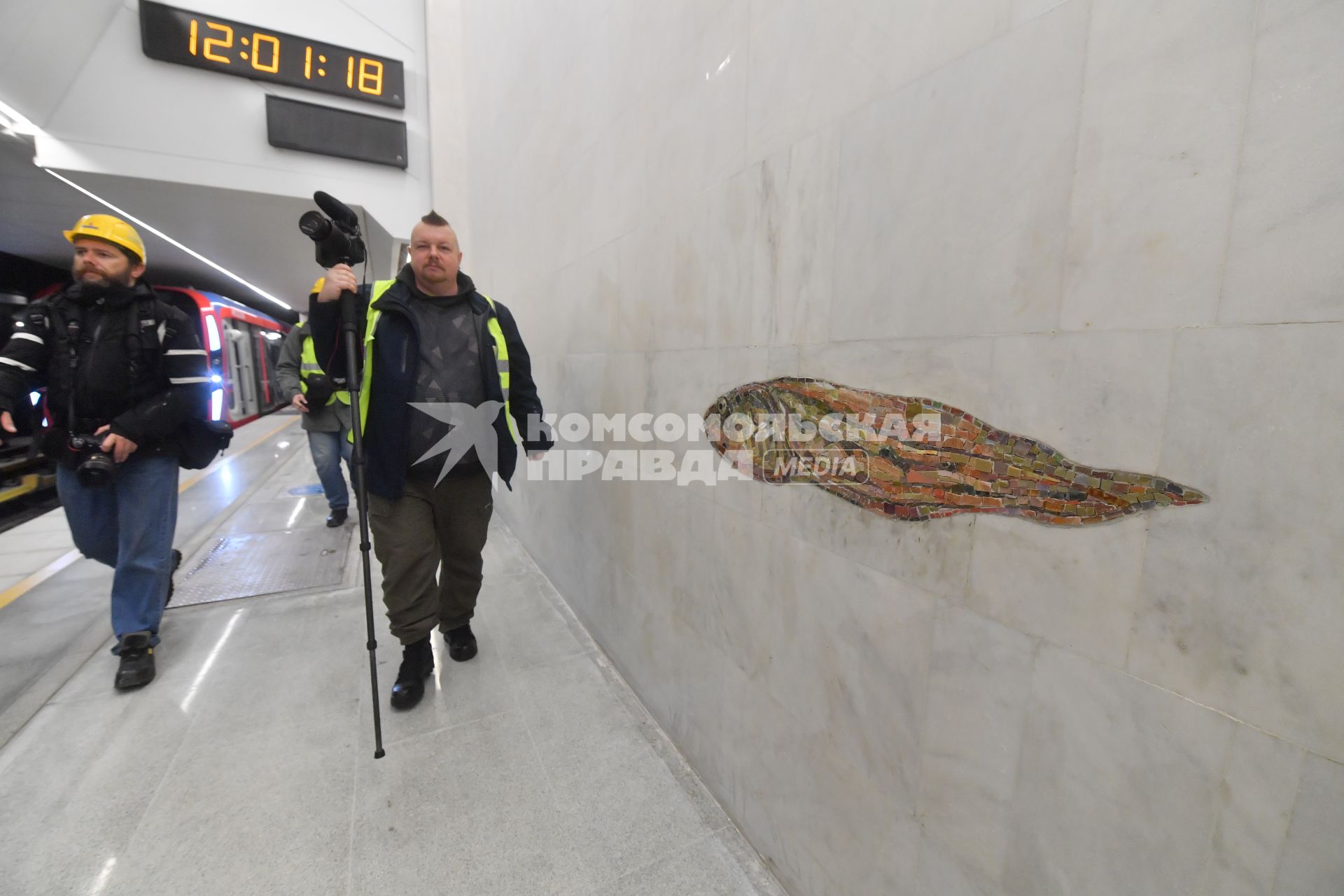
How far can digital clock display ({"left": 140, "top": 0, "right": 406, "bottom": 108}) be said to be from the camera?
4.66m

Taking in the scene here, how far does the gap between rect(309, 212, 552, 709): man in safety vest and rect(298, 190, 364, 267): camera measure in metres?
0.05

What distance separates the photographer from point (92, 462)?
6.61 ft

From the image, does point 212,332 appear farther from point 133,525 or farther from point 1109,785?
point 1109,785

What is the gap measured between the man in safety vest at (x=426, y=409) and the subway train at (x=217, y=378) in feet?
3.22

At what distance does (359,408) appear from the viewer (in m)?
2.02

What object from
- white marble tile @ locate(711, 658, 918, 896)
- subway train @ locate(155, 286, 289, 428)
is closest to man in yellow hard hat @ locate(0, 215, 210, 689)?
white marble tile @ locate(711, 658, 918, 896)

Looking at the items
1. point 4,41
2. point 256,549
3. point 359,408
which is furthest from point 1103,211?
point 4,41

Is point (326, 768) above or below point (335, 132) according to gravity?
below

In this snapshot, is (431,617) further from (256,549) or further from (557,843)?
(256,549)

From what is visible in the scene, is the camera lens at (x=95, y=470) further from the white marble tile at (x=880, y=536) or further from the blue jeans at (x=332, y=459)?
the white marble tile at (x=880, y=536)

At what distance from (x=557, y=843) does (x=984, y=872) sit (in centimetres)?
117

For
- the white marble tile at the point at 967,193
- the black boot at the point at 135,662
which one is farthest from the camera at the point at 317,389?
the white marble tile at the point at 967,193

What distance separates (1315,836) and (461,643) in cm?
261

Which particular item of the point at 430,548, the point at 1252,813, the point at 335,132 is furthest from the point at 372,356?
the point at 335,132
